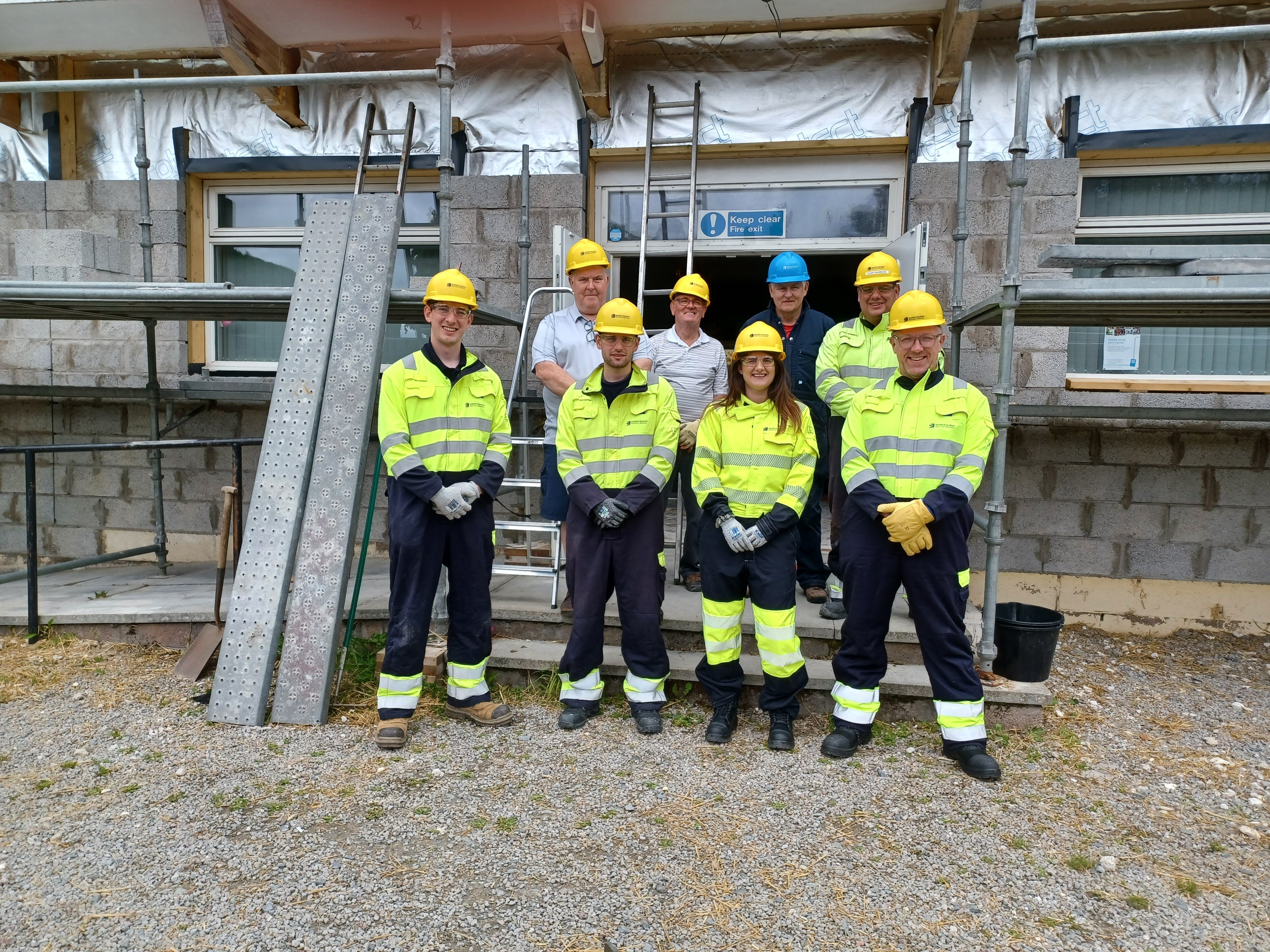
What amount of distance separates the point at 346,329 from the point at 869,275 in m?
2.76

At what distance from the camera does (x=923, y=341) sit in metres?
3.34

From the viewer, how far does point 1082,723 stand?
155 inches

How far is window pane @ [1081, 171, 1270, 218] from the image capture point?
18.1 ft

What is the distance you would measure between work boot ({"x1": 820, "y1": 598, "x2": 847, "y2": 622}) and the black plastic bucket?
2.44 ft

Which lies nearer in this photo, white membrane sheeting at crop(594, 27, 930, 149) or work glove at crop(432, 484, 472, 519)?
work glove at crop(432, 484, 472, 519)

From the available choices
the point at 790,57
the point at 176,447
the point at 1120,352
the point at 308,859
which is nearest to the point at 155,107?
the point at 176,447

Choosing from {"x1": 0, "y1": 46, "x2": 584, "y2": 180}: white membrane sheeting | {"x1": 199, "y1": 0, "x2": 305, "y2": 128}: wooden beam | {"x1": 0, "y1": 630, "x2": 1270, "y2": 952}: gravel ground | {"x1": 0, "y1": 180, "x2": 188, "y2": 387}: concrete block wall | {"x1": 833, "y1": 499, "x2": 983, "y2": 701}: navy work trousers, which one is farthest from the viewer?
{"x1": 0, "y1": 180, "x2": 188, "y2": 387}: concrete block wall

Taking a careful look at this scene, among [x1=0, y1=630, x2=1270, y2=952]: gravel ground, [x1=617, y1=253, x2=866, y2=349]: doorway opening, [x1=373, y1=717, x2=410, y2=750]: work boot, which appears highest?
[x1=617, y1=253, x2=866, y2=349]: doorway opening

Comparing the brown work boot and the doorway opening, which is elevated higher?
the doorway opening

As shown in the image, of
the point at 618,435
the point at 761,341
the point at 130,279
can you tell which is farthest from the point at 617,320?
the point at 130,279

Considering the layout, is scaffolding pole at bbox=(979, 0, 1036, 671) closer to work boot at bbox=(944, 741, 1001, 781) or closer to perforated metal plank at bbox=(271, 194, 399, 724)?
work boot at bbox=(944, 741, 1001, 781)

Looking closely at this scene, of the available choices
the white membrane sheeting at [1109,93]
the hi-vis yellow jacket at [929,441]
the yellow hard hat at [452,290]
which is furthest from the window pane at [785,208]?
the hi-vis yellow jacket at [929,441]

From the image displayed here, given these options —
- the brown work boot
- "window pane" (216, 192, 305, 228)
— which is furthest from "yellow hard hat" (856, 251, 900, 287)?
"window pane" (216, 192, 305, 228)

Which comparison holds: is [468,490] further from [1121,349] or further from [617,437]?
[1121,349]
